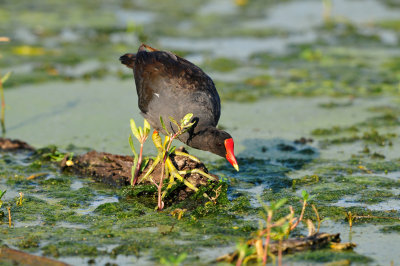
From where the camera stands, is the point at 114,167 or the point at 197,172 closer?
the point at 197,172

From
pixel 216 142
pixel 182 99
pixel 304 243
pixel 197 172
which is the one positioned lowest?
pixel 304 243

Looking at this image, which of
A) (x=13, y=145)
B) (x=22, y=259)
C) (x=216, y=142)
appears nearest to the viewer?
(x=22, y=259)

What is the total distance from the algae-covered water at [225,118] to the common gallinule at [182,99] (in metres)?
0.56

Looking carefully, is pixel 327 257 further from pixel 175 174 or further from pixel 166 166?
pixel 166 166

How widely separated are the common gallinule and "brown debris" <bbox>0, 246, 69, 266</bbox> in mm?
1751

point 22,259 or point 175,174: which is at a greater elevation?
point 175,174

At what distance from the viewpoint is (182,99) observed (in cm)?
557

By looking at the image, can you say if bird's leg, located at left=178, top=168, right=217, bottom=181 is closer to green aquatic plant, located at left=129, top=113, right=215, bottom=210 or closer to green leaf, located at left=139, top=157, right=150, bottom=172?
green aquatic plant, located at left=129, top=113, right=215, bottom=210

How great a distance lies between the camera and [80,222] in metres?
4.92

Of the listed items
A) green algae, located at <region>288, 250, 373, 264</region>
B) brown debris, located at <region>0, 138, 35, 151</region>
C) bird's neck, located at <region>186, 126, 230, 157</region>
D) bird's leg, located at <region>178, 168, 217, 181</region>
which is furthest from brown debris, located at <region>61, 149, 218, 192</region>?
green algae, located at <region>288, 250, 373, 264</region>

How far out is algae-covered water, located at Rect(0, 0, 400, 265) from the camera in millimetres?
4625

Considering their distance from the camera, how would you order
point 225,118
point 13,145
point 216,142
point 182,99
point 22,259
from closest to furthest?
point 22,259 → point 216,142 → point 182,99 → point 13,145 → point 225,118

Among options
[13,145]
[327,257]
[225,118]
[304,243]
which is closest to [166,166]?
[304,243]

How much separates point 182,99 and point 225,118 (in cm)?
288
